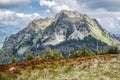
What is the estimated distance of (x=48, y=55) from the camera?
6073 inches

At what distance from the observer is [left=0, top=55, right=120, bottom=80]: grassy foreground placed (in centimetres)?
3481

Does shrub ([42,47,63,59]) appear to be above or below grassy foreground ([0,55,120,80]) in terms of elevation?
below

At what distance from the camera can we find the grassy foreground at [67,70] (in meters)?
34.8

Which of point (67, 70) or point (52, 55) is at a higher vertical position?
point (67, 70)

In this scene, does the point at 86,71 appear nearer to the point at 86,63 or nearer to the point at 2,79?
the point at 86,63

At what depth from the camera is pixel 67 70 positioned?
126 feet

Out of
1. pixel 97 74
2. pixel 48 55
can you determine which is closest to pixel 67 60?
pixel 97 74

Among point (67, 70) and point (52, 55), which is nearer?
point (67, 70)

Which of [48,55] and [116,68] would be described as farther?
[48,55]

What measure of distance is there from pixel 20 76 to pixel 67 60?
9.73 metres

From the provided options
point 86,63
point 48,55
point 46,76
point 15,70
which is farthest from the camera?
point 48,55

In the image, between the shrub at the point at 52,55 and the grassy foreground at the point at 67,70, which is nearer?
the grassy foreground at the point at 67,70

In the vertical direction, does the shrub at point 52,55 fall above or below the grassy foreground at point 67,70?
below

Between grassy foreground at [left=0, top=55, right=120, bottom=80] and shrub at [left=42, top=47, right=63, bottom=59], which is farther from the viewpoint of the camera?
shrub at [left=42, top=47, right=63, bottom=59]
